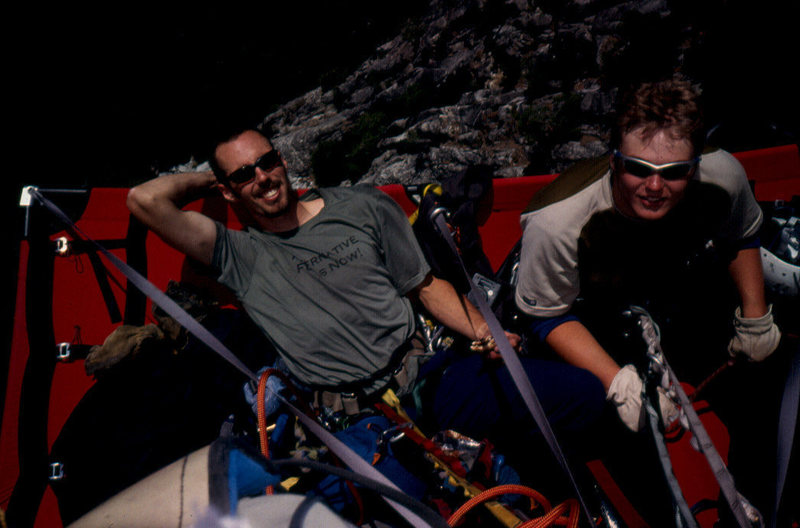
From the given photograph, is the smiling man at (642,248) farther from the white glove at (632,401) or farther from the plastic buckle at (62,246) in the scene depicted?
the plastic buckle at (62,246)

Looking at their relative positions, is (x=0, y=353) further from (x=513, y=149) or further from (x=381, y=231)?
(x=513, y=149)

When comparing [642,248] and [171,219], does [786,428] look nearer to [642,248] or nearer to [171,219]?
[642,248]

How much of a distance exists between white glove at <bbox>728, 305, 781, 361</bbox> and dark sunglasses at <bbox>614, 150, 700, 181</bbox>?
1.01 m

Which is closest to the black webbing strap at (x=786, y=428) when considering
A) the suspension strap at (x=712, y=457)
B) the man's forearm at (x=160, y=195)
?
the suspension strap at (x=712, y=457)

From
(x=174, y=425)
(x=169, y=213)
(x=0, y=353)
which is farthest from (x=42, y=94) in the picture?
(x=174, y=425)

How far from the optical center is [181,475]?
2.82 ft

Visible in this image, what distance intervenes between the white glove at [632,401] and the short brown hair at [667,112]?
3.42 feet

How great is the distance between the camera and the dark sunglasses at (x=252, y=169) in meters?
2.18

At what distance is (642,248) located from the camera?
1.91 meters

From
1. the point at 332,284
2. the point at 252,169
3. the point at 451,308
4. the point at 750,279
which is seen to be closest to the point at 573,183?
the point at 451,308

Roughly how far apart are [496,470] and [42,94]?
653 cm

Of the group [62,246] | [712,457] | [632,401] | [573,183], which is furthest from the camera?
[62,246]

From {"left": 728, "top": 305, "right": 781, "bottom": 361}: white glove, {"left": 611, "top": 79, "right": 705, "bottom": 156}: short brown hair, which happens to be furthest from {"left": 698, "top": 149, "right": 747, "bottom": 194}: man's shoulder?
{"left": 728, "top": 305, "right": 781, "bottom": 361}: white glove

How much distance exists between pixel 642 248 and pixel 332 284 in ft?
5.59
